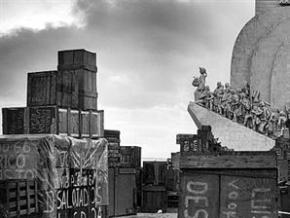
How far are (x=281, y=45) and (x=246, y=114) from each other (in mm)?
7428

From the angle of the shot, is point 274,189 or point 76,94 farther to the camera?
point 76,94

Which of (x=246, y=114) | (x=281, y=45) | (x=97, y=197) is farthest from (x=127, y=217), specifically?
(x=281, y=45)

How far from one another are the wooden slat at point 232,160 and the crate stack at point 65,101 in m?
2.49

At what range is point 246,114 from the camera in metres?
33.5

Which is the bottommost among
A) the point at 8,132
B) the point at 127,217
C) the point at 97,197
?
the point at 127,217

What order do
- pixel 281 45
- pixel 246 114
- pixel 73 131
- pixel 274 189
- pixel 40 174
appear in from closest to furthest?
pixel 274 189 < pixel 40 174 < pixel 73 131 < pixel 246 114 < pixel 281 45

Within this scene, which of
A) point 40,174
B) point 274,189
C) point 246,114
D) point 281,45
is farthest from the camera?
point 281,45

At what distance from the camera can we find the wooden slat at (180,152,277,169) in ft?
22.0

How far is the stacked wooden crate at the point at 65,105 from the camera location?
8.82 metres

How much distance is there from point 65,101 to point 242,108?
25341mm

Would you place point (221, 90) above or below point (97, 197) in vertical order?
above

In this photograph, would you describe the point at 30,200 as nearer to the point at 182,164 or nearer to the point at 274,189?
the point at 182,164

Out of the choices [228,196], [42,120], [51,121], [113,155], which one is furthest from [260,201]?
[113,155]

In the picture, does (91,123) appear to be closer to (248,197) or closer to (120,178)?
(248,197)
